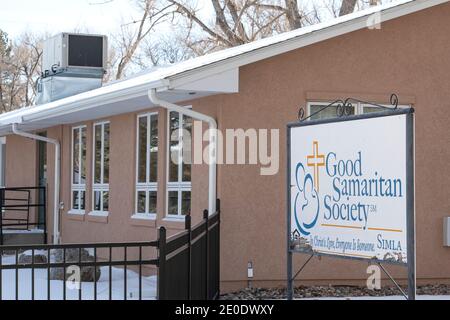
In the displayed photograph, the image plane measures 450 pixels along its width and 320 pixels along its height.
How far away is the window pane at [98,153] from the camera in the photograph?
14391 millimetres

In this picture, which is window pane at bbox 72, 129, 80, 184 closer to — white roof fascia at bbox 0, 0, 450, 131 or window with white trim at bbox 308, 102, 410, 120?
white roof fascia at bbox 0, 0, 450, 131

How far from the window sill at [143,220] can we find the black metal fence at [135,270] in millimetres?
398

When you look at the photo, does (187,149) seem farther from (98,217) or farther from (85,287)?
(98,217)

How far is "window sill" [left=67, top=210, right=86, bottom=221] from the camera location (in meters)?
14.8

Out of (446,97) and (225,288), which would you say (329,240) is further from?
(446,97)

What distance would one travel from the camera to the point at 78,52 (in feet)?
64.2

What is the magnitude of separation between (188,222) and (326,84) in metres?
4.54

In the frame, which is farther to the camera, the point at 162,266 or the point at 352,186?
the point at 352,186

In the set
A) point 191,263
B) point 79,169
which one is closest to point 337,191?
point 191,263

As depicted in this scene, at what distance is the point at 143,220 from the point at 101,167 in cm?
231

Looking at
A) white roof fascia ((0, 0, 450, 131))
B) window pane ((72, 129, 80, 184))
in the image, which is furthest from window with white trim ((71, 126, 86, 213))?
white roof fascia ((0, 0, 450, 131))

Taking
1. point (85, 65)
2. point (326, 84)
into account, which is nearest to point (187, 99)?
point (326, 84)

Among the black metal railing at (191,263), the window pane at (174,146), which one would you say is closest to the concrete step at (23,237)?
the window pane at (174,146)

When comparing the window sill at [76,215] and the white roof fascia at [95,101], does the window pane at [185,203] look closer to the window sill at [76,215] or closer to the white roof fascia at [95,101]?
the white roof fascia at [95,101]
